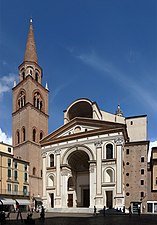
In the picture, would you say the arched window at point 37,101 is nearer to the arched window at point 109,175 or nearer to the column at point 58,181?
the column at point 58,181

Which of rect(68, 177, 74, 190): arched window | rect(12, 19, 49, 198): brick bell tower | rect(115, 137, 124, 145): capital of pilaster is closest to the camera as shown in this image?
rect(115, 137, 124, 145): capital of pilaster

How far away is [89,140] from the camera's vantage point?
130 feet

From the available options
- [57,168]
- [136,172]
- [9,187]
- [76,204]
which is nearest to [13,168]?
[9,187]

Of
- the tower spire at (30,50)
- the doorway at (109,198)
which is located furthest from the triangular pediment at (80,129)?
the tower spire at (30,50)

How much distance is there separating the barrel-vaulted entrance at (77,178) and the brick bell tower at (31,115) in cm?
804

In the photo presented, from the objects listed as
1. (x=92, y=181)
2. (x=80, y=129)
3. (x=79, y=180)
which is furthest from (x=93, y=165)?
(x=79, y=180)

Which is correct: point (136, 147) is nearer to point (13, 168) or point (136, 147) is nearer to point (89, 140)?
point (89, 140)

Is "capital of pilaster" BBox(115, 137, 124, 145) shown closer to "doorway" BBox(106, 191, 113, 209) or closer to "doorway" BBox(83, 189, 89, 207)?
"doorway" BBox(106, 191, 113, 209)

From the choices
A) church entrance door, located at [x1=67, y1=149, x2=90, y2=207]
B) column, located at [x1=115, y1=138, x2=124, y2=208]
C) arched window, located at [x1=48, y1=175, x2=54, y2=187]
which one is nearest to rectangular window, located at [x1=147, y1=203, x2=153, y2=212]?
column, located at [x1=115, y1=138, x2=124, y2=208]

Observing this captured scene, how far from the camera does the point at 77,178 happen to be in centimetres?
4381

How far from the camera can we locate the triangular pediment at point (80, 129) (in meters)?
38.6

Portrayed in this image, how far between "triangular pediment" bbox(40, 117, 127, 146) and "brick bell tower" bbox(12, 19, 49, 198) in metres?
5.73

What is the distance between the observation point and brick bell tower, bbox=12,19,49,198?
47.9 meters

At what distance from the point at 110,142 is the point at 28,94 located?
19.9 meters
